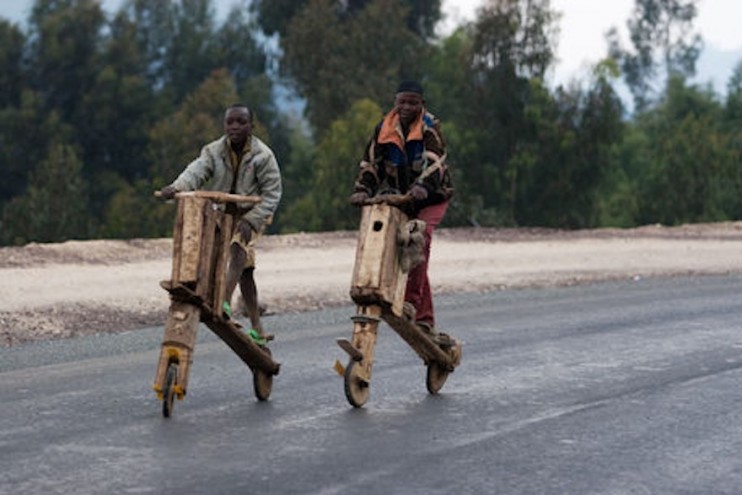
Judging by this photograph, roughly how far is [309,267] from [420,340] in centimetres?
1272

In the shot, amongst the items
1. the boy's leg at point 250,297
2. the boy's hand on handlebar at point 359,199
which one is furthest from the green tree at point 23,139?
the boy's hand on handlebar at point 359,199

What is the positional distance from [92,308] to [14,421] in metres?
8.13

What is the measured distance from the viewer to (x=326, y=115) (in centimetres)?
5366

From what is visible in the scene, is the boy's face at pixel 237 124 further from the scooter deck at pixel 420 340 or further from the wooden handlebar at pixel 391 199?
the scooter deck at pixel 420 340

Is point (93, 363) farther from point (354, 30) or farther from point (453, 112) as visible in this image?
point (354, 30)

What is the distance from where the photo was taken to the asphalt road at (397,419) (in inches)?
309

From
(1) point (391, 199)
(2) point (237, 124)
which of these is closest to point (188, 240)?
(2) point (237, 124)

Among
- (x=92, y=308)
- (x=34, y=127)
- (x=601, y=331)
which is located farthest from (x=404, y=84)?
(x=34, y=127)

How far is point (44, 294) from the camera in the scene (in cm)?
1861

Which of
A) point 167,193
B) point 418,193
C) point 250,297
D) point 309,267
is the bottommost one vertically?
point 309,267

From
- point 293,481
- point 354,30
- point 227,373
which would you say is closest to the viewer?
point 293,481

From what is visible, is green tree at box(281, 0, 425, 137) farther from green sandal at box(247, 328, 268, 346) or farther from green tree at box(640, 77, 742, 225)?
green sandal at box(247, 328, 268, 346)

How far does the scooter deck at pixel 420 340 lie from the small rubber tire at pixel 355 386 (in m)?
0.41

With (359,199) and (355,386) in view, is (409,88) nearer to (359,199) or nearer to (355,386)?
(359,199)
